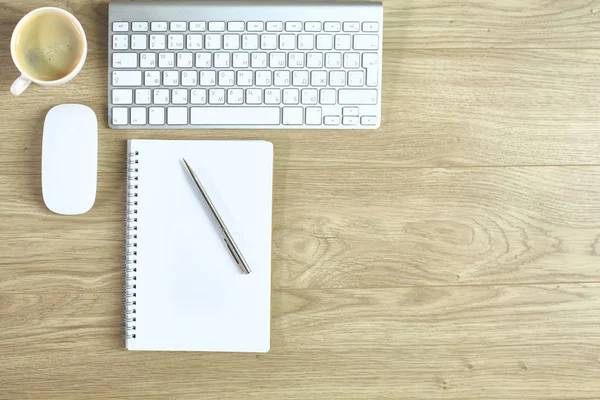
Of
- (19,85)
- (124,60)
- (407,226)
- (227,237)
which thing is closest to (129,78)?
(124,60)

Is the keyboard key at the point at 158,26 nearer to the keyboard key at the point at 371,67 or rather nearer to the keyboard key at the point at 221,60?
the keyboard key at the point at 221,60

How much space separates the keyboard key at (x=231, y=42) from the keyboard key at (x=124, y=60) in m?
0.11

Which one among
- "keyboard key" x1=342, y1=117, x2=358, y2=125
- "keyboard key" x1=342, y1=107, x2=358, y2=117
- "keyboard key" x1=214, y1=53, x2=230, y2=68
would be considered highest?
"keyboard key" x1=214, y1=53, x2=230, y2=68

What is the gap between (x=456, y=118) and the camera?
771mm

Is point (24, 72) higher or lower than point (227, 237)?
higher

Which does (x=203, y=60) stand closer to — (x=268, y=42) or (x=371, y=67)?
(x=268, y=42)

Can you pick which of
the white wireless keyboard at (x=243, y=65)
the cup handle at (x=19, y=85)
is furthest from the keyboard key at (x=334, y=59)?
A: the cup handle at (x=19, y=85)

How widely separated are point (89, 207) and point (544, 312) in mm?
583

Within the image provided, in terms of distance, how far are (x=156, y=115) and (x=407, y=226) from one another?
340mm

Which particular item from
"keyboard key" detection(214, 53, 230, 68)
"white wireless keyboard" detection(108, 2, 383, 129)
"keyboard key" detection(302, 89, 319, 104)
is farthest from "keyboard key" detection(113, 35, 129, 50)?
"keyboard key" detection(302, 89, 319, 104)

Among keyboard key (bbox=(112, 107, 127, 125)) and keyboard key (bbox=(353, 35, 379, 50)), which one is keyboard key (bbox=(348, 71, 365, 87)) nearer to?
keyboard key (bbox=(353, 35, 379, 50))

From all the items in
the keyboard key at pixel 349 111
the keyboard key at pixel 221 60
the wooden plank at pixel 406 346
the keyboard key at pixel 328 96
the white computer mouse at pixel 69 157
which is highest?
the keyboard key at pixel 221 60

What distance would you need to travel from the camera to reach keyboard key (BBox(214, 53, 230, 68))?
0.76 meters

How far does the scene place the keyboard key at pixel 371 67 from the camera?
76 centimetres
